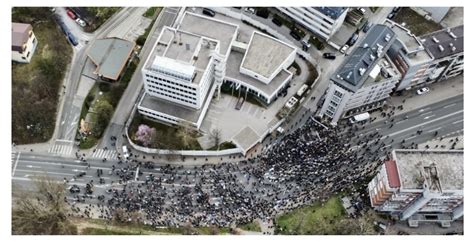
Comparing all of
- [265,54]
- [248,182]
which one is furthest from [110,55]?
[248,182]

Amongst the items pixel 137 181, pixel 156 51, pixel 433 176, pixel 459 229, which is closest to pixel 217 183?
pixel 137 181

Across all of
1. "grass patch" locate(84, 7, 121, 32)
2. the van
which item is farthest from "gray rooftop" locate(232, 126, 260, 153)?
"grass patch" locate(84, 7, 121, 32)

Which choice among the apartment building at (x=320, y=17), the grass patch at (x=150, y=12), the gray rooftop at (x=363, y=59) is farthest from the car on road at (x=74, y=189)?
the apartment building at (x=320, y=17)

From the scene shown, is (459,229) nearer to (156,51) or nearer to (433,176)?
(433,176)

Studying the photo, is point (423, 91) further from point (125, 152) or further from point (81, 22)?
point (81, 22)

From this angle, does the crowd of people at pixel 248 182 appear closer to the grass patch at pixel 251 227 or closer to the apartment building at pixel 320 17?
the grass patch at pixel 251 227
